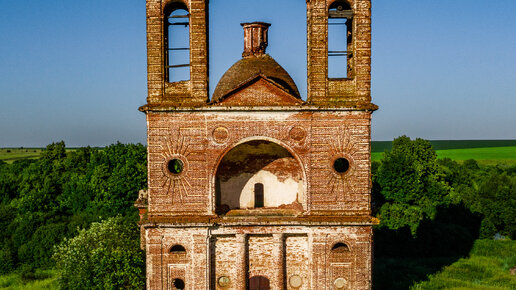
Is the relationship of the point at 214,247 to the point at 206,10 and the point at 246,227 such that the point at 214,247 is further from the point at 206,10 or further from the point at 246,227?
the point at 206,10

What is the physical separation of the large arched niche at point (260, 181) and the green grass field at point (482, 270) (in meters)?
9.30

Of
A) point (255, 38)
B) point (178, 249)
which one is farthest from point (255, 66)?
point (178, 249)

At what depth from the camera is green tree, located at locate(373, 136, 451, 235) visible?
34688 mm

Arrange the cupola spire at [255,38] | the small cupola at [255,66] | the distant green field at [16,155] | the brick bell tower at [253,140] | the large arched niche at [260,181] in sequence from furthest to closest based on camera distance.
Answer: the distant green field at [16,155]
the cupola spire at [255,38]
the small cupola at [255,66]
the large arched niche at [260,181]
the brick bell tower at [253,140]

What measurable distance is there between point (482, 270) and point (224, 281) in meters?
18.0

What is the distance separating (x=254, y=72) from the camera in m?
19.9

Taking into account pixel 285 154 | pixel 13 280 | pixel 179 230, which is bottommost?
pixel 13 280

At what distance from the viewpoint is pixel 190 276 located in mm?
14852

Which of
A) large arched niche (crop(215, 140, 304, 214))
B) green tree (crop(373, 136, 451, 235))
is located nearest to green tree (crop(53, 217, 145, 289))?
large arched niche (crop(215, 140, 304, 214))

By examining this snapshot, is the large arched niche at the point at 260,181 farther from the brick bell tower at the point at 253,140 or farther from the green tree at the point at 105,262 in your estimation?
the green tree at the point at 105,262

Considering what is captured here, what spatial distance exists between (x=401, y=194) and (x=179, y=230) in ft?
83.8

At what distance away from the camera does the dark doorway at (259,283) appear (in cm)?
1562

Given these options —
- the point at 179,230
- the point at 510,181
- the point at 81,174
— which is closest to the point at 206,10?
the point at 179,230

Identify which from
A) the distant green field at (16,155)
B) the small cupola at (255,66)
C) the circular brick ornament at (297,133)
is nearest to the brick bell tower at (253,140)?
the circular brick ornament at (297,133)
